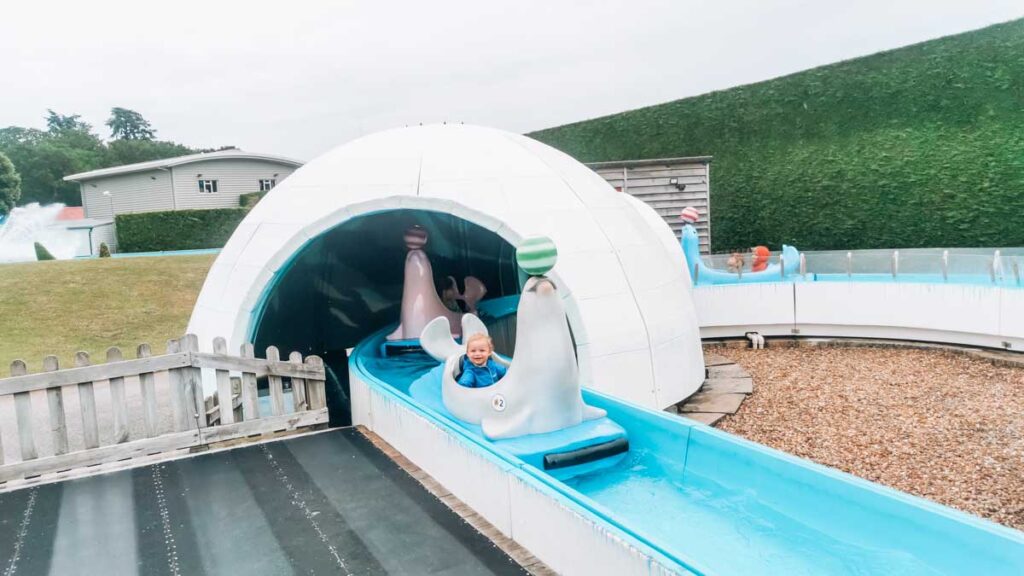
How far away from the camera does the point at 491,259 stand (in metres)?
10.7

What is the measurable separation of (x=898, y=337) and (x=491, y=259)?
21.9 ft

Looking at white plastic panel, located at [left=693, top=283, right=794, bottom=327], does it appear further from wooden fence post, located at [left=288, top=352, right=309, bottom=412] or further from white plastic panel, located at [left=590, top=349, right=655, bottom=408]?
wooden fence post, located at [left=288, top=352, right=309, bottom=412]

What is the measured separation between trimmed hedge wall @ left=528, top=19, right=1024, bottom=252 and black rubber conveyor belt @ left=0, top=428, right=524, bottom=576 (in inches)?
583

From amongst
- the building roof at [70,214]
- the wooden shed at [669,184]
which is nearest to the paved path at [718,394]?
the wooden shed at [669,184]

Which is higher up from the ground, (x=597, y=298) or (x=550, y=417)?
(x=597, y=298)

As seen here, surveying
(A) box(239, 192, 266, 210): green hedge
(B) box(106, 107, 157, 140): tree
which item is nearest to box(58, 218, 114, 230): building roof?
(A) box(239, 192, 266, 210): green hedge

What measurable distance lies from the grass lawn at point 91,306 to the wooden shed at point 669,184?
10450 millimetres

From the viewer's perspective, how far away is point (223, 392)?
5617 mm

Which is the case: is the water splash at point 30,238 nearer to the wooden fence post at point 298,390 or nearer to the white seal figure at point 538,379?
the wooden fence post at point 298,390

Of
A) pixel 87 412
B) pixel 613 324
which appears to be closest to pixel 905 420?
pixel 613 324

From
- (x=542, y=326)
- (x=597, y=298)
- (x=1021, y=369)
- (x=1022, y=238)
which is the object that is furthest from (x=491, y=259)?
(x=1022, y=238)

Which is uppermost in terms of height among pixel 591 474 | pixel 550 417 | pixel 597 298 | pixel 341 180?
pixel 341 180

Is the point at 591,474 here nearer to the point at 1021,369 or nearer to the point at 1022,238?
the point at 1021,369

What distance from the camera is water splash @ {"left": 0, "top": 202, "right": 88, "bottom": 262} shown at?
28.8m
